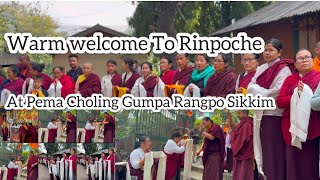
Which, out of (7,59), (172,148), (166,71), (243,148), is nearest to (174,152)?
(172,148)

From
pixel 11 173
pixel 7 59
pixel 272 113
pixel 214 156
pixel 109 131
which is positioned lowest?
pixel 11 173

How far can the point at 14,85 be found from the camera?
662cm

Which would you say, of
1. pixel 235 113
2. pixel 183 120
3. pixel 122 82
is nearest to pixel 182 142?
pixel 183 120

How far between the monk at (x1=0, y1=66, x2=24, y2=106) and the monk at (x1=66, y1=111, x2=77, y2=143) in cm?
87

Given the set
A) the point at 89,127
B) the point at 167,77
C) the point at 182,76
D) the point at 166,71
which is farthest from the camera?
the point at 166,71

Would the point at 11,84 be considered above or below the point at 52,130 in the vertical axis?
above

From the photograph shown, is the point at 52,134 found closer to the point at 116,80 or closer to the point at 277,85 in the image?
the point at 116,80

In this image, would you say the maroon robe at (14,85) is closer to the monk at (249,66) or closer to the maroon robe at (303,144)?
the monk at (249,66)

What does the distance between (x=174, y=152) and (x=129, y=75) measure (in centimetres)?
147

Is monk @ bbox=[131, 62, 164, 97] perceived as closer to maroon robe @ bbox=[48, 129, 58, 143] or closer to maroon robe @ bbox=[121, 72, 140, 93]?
maroon robe @ bbox=[121, 72, 140, 93]

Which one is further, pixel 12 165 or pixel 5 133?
pixel 5 133

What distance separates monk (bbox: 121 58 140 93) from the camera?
6.60 meters

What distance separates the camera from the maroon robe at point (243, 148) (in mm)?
5285

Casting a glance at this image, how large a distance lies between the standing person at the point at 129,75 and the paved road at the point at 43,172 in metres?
1.26
